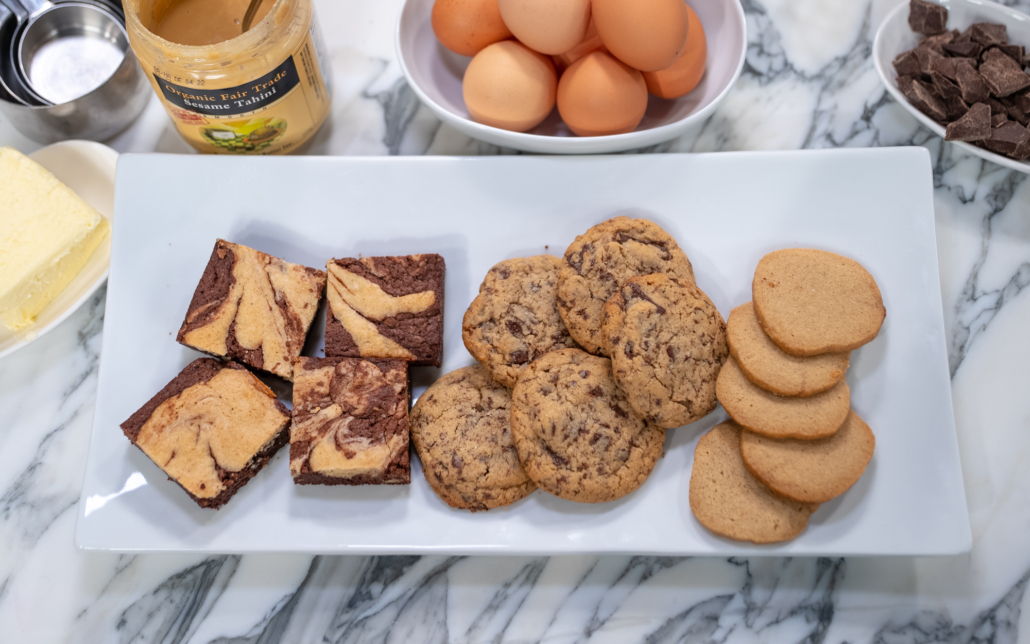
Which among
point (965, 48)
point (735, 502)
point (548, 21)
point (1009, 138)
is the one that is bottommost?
point (735, 502)

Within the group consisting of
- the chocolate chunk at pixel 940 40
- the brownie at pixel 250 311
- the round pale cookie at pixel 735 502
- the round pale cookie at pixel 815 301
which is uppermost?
the chocolate chunk at pixel 940 40

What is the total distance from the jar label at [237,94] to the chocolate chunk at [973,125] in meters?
1.42

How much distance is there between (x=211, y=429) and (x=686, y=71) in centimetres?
119

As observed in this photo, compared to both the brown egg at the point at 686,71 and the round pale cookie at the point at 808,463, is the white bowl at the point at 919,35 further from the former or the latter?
the round pale cookie at the point at 808,463

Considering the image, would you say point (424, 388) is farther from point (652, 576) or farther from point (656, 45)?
point (656, 45)

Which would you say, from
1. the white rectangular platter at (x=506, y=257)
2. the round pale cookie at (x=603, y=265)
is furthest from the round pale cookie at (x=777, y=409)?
the round pale cookie at (x=603, y=265)

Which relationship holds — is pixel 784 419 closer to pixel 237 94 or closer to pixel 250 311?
pixel 250 311

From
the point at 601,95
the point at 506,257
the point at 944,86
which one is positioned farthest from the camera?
the point at 944,86

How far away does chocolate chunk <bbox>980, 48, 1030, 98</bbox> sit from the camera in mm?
1919

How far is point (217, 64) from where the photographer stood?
1677 millimetres

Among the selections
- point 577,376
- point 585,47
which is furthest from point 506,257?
point 585,47

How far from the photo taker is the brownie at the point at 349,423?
1.64 m

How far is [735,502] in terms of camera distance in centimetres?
165

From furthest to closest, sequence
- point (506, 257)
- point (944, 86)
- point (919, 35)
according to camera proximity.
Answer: point (919, 35) < point (944, 86) < point (506, 257)
